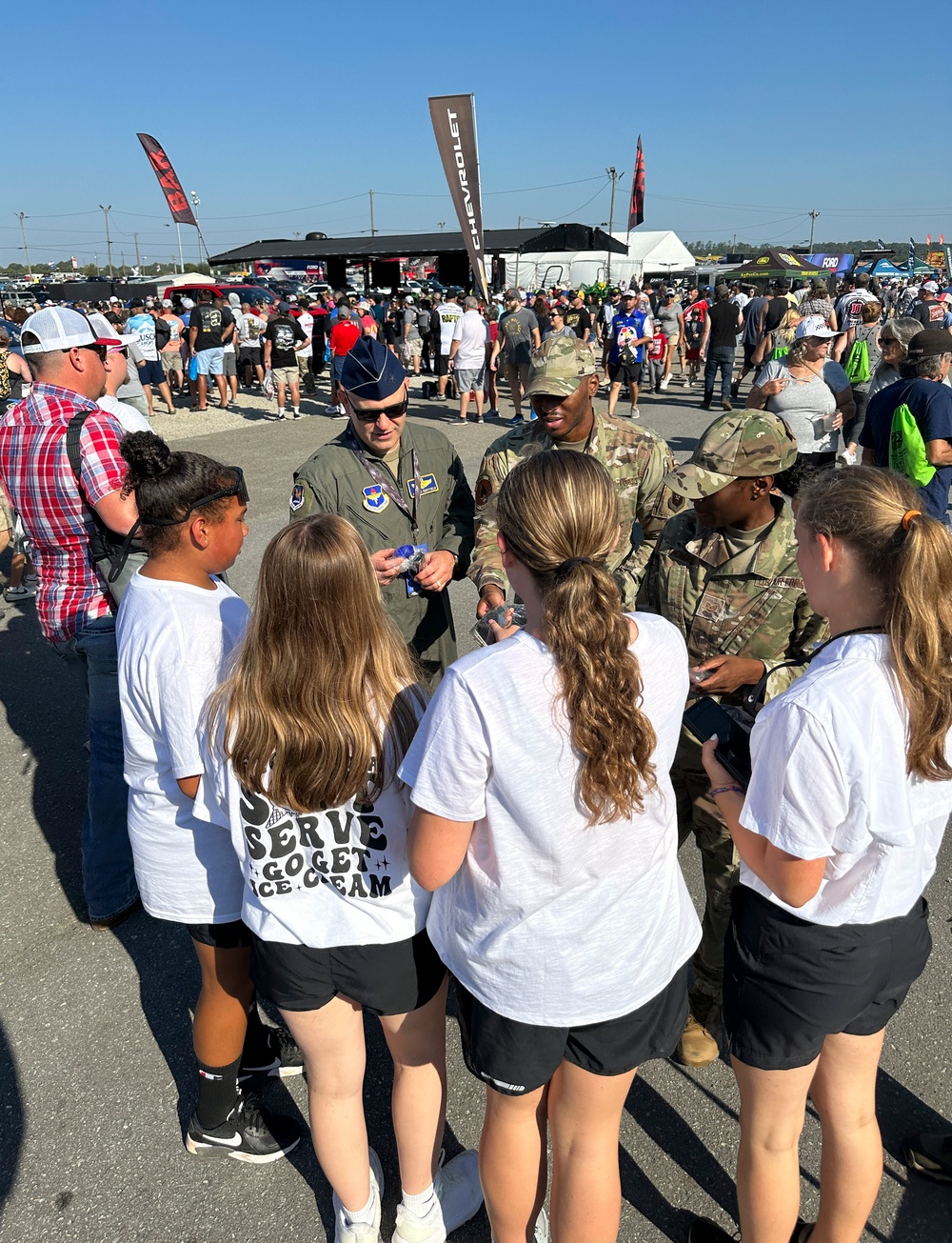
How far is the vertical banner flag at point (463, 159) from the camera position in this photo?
11.1 metres

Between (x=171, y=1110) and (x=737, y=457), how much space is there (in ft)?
8.22

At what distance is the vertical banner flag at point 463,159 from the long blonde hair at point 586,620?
11.5m

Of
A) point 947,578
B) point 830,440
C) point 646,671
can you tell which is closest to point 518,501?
point 646,671

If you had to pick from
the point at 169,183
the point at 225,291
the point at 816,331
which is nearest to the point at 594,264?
the point at 225,291

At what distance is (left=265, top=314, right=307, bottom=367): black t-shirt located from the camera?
12.8 m

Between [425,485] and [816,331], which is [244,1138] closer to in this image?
[425,485]

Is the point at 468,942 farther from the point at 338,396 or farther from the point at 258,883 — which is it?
the point at 338,396

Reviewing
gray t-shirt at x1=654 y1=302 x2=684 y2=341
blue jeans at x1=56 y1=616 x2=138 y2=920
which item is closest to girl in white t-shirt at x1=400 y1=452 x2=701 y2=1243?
blue jeans at x1=56 y1=616 x2=138 y2=920

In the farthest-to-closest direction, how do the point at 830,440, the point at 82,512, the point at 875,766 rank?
the point at 830,440
the point at 82,512
the point at 875,766

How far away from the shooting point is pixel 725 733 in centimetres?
175

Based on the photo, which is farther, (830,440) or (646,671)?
(830,440)

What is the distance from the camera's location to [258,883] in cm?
179

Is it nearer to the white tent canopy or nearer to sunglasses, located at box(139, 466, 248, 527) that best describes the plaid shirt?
sunglasses, located at box(139, 466, 248, 527)

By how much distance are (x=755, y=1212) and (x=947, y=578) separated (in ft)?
4.69
